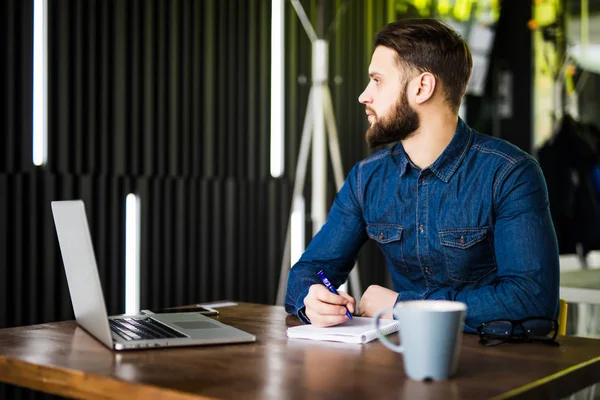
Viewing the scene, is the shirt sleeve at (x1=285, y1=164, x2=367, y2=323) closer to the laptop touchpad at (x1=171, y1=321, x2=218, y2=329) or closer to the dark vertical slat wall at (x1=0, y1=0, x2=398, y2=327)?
the laptop touchpad at (x1=171, y1=321, x2=218, y2=329)

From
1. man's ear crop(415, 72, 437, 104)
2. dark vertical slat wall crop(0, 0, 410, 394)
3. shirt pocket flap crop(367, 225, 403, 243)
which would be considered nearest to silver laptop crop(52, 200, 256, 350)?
shirt pocket flap crop(367, 225, 403, 243)

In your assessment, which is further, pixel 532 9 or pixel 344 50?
pixel 532 9

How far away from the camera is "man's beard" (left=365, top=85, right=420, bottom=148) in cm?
195

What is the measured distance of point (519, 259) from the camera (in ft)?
5.32

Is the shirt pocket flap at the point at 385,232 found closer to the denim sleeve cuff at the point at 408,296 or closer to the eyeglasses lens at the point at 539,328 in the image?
the denim sleeve cuff at the point at 408,296

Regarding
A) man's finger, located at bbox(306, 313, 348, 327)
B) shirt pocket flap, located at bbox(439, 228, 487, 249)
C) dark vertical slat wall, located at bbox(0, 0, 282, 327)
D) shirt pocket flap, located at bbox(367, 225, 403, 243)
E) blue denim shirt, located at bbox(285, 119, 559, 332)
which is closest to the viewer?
man's finger, located at bbox(306, 313, 348, 327)

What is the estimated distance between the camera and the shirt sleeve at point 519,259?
1.56 metres

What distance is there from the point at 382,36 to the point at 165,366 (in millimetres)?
1183

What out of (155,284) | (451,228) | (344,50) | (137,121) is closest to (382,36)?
(451,228)

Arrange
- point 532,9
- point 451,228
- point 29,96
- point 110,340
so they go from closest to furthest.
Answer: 1. point 110,340
2. point 451,228
3. point 29,96
4. point 532,9

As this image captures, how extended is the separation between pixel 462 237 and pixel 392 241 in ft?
0.63

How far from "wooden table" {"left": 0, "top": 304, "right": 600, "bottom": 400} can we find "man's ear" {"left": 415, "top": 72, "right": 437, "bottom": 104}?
74 cm

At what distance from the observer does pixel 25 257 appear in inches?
107

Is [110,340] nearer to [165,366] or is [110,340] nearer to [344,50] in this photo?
[165,366]
